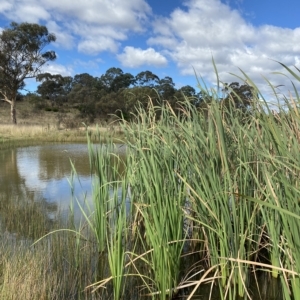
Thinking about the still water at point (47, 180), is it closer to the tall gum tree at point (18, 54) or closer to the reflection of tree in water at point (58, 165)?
the reflection of tree in water at point (58, 165)

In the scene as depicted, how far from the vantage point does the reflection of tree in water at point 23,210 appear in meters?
4.16

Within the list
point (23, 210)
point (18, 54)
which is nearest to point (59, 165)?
point (23, 210)

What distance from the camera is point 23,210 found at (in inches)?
196

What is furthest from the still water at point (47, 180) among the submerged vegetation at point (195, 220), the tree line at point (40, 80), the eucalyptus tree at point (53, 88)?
the eucalyptus tree at point (53, 88)

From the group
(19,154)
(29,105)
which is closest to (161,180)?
(19,154)

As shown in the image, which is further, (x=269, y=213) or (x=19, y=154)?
(x=19, y=154)

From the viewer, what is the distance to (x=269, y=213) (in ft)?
7.64

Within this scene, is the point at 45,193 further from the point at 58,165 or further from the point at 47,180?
the point at 58,165

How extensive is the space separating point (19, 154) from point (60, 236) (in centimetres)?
996

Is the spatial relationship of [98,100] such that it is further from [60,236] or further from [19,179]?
[60,236]

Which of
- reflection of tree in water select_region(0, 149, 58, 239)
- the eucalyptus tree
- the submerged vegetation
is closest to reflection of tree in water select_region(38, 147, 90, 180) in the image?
reflection of tree in water select_region(0, 149, 58, 239)

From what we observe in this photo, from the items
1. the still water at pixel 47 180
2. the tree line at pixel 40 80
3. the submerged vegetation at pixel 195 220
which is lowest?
the still water at pixel 47 180

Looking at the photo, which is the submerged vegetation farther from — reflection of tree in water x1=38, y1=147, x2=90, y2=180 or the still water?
reflection of tree in water x1=38, y1=147, x2=90, y2=180

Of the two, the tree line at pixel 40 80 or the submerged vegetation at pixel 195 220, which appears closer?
the submerged vegetation at pixel 195 220
